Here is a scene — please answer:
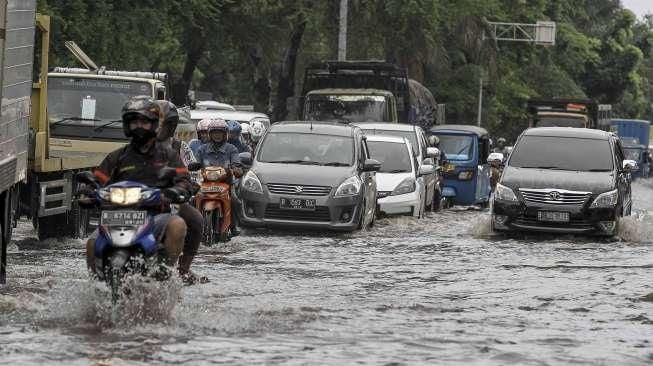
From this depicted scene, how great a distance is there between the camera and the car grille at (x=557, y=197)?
22469mm

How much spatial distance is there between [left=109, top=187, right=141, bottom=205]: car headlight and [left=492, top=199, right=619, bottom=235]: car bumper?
1194 centimetres

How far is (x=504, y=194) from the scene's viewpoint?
899 inches

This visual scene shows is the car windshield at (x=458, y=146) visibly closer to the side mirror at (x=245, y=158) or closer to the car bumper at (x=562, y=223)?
the car bumper at (x=562, y=223)

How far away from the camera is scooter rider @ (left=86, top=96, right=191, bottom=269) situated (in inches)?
457

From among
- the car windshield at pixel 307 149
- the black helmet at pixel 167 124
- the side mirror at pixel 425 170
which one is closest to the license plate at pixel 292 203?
the car windshield at pixel 307 149

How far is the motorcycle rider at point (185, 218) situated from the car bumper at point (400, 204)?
41.2 feet

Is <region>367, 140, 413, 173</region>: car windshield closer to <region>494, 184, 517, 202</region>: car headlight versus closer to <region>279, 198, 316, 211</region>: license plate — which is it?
<region>494, 184, 517, 202</region>: car headlight

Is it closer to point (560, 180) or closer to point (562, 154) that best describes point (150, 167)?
point (560, 180)

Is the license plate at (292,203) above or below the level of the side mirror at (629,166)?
below

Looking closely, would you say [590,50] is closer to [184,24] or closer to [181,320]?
[184,24]

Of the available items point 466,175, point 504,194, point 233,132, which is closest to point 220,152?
point 233,132

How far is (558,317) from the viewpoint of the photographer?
12883mm

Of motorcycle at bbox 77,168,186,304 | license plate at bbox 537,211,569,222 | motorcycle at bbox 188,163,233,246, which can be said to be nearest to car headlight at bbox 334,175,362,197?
license plate at bbox 537,211,569,222

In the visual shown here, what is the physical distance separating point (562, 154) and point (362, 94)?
14007 millimetres
